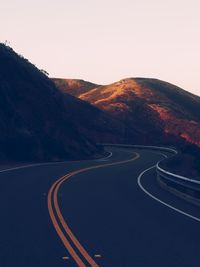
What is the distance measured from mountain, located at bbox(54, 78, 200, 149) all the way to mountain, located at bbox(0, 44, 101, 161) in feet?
158

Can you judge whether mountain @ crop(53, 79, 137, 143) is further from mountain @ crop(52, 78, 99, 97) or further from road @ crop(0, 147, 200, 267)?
road @ crop(0, 147, 200, 267)

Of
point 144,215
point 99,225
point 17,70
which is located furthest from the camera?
point 17,70

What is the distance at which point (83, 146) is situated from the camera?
188 ft

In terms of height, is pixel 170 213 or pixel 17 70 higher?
pixel 17 70

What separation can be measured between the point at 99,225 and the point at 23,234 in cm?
203

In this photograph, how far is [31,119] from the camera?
53.0 m

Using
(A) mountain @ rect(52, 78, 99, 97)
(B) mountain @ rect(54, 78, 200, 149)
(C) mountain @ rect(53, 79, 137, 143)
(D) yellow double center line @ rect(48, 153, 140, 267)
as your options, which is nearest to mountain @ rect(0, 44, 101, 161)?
(D) yellow double center line @ rect(48, 153, 140, 267)

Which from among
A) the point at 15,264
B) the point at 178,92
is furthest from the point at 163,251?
the point at 178,92

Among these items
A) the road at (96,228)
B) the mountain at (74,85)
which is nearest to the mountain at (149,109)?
the mountain at (74,85)

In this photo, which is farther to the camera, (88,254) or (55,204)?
(55,204)

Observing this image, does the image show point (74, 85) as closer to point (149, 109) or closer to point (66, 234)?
point (149, 109)

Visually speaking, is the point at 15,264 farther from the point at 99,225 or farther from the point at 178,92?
the point at 178,92

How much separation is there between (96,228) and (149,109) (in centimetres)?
12596

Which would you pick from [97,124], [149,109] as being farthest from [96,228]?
[149,109]
